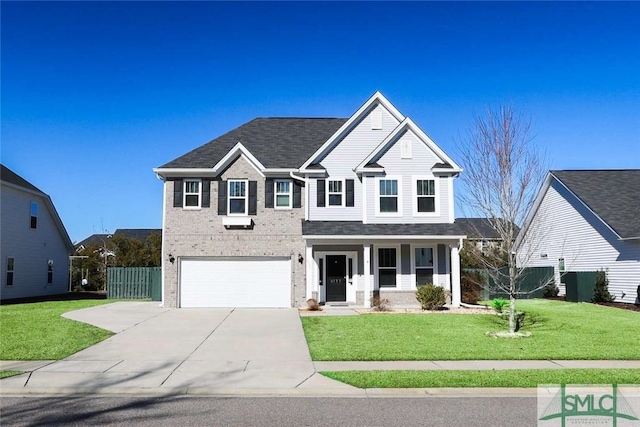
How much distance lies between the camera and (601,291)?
24.2 m

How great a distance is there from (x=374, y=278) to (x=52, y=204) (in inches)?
841

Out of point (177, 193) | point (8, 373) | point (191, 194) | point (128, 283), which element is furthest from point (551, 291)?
point (8, 373)

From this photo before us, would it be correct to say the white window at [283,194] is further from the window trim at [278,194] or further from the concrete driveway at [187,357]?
the concrete driveway at [187,357]

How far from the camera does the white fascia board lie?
76.4 feet

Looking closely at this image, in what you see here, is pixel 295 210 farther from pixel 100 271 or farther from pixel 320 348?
pixel 100 271

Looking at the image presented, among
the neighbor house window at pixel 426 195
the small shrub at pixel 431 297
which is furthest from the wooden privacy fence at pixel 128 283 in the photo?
the small shrub at pixel 431 297

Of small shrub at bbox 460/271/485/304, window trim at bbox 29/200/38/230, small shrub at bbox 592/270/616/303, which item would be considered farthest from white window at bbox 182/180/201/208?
small shrub at bbox 592/270/616/303

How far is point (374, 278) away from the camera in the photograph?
22656 mm

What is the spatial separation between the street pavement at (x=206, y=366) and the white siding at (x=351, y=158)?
26.3 ft

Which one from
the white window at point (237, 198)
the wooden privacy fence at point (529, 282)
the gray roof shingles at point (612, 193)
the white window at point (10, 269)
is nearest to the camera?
the white window at point (237, 198)

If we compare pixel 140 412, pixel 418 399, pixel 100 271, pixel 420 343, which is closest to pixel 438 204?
pixel 420 343

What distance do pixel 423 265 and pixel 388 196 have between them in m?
3.42

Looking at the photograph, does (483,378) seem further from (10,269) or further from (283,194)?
(10,269)

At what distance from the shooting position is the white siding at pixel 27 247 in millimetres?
27656
